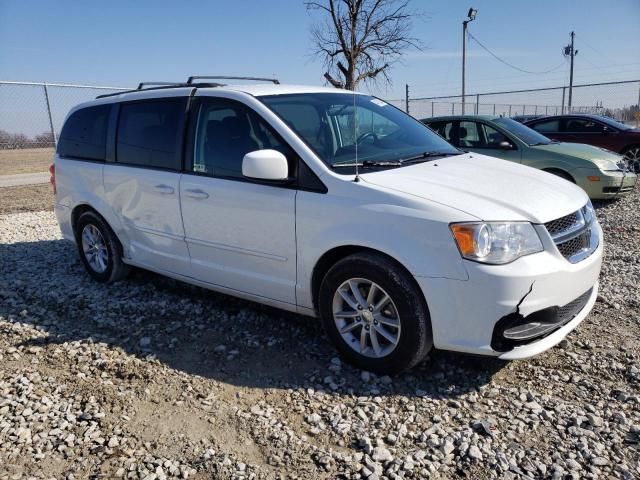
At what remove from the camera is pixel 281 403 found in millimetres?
3018

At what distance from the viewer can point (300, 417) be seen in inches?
113

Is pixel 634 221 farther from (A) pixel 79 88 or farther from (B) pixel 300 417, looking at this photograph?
(A) pixel 79 88

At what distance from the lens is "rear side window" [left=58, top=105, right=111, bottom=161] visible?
486 centimetres

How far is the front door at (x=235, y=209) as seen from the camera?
136 inches

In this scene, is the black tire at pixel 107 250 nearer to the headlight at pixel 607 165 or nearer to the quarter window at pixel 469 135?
the quarter window at pixel 469 135

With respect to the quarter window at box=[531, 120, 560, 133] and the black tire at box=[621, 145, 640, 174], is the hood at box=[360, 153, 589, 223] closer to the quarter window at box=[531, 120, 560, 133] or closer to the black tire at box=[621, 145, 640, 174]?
the quarter window at box=[531, 120, 560, 133]

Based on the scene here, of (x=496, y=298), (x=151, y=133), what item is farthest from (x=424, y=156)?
(x=151, y=133)

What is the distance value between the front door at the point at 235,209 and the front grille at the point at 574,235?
1604mm

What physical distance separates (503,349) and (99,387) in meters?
2.49

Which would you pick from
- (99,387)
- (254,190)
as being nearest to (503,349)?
(254,190)

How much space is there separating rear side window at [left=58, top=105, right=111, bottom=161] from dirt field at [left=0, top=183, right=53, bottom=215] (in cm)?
488

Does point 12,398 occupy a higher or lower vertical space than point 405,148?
lower

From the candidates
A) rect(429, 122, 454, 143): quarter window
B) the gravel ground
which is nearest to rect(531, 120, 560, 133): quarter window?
rect(429, 122, 454, 143): quarter window

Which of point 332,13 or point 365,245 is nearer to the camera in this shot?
point 365,245
